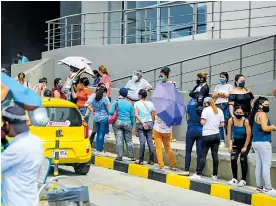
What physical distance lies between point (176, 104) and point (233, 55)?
5.74 meters

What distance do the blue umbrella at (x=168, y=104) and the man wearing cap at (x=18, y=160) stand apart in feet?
23.2

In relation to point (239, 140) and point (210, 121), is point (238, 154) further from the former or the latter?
point (210, 121)

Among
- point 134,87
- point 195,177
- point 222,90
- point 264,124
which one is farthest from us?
point 134,87

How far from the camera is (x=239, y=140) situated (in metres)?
11.1

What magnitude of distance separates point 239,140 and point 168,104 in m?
1.93

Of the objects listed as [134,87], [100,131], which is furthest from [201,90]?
[134,87]

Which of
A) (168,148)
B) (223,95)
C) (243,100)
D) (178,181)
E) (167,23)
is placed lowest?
(178,181)

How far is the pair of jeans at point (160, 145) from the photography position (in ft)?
41.2

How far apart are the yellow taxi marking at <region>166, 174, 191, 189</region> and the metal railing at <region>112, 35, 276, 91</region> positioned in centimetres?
497

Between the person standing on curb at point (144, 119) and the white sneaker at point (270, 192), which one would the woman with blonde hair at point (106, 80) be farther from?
the white sneaker at point (270, 192)

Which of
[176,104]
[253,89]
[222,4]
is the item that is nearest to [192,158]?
[176,104]

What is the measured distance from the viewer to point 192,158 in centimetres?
1280

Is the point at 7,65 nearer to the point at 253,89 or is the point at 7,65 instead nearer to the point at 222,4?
the point at 222,4

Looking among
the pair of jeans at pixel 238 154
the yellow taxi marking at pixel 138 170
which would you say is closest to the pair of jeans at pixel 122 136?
the yellow taxi marking at pixel 138 170
